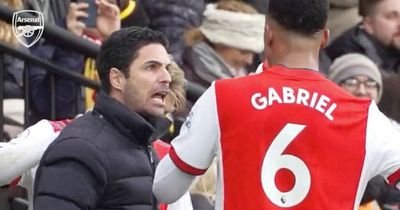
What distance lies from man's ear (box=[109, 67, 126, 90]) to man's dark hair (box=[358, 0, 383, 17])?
446 centimetres

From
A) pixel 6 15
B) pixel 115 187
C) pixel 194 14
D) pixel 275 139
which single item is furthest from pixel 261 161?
pixel 194 14

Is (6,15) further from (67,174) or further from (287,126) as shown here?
(287,126)

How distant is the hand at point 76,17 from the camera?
8453mm

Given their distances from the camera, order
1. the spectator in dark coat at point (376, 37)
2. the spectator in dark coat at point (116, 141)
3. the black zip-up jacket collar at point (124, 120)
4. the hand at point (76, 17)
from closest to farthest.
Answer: the spectator in dark coat at point (116, 141) < the black zip-up jacket collar at point (124, 120) < the hand at point (76, 17) < the spectator in dark coat at point (376, 37)

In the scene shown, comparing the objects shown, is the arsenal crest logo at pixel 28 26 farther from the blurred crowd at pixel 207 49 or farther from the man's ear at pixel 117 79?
the man's ear at pixel 117 79

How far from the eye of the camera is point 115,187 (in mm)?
5371

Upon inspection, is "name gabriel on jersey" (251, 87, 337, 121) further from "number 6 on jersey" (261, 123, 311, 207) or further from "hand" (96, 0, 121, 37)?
"hand" (96, 0, 121, 37)

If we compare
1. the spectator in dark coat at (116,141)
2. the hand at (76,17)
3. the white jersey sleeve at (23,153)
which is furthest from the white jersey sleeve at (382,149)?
the hand at (76,17)

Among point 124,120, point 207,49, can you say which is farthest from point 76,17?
point 124,120

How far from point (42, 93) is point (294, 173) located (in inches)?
144

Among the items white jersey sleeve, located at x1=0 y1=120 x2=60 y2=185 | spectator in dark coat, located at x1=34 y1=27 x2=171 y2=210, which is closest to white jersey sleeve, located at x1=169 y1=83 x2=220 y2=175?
spectator in dark coat, located at x1=34 y1=27 x2=171 y2=210

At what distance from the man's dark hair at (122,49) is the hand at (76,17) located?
270 centimetres

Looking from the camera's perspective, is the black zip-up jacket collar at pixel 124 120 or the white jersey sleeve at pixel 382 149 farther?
the black zip-up jacket collar at pixel 124 120

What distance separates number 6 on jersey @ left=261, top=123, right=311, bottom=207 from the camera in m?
4.66
